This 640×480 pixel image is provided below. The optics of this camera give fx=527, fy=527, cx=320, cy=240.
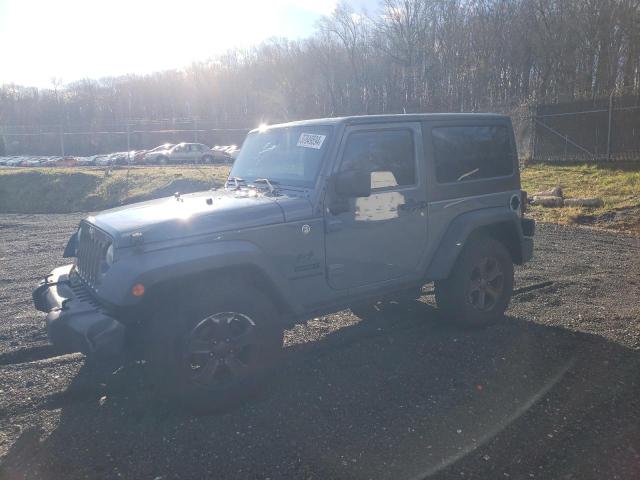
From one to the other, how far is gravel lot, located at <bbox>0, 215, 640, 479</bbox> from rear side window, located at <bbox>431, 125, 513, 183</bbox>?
1.57m

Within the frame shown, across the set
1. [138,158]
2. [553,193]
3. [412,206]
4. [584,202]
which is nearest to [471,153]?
[412,206]

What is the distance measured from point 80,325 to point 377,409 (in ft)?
7.18

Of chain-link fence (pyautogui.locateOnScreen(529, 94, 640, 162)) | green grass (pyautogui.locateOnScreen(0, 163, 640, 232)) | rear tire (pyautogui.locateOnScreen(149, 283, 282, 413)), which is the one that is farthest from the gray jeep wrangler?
chain-link fence (pyautogui.locateOnScreen(529, 94, 640, 162))

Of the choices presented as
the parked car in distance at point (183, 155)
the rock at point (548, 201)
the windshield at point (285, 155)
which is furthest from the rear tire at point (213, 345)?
the parked car in distance at point (183, 155)

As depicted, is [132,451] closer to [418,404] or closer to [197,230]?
[197,230]

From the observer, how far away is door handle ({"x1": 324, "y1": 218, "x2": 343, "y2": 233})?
424 cm

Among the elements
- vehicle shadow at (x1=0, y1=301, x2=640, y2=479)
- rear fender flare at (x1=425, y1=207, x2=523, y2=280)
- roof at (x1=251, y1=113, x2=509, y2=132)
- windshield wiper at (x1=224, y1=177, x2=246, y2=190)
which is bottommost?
vehicle shadow at (x1=0, y1=301, x2=640, y2=479)

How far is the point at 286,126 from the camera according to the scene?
5012 millimetres

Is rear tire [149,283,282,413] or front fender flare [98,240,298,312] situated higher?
front fender flare [98,240,298,312]

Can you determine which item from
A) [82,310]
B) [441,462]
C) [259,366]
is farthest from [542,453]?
[82,310]

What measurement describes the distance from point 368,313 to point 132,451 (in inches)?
124

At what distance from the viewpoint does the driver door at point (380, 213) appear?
434 centimetres

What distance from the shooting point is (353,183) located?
13.5ft

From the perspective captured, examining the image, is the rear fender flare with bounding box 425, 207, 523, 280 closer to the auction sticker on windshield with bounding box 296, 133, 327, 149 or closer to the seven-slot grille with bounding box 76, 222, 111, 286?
the auction sticker on windshield with bounding box 296, 133, 327, 149
